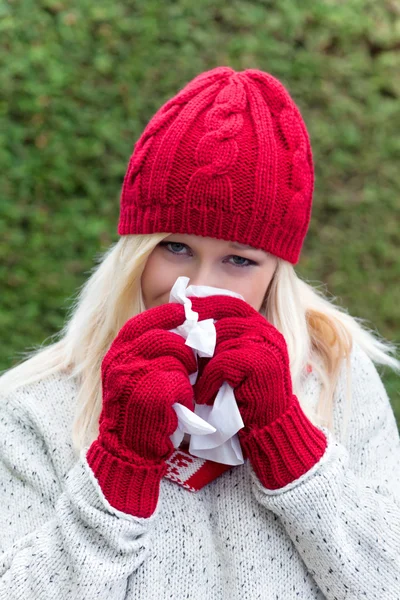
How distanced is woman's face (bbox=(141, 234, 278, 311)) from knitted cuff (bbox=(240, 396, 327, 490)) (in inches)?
16.6

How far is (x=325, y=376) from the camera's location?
7.75 feet

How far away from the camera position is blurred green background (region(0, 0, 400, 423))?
3.83 meters

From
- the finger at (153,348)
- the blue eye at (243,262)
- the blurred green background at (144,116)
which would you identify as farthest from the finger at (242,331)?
the blurred green background at (144,116)

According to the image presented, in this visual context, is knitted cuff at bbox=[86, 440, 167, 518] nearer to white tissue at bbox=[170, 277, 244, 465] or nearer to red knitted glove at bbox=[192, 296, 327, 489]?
white tissue at bbox=[170, 277, 244, 465]

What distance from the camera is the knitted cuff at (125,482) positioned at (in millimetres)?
1844

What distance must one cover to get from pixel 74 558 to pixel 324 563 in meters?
0.66

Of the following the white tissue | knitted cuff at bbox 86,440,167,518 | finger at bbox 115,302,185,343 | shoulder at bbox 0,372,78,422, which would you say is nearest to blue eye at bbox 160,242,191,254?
the white tissue

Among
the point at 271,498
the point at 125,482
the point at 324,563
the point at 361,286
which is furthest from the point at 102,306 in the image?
the point at 361,286

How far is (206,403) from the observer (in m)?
1.99

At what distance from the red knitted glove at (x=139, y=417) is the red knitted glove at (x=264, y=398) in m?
0.10

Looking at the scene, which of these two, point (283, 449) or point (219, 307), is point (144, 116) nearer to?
point (219, 307)

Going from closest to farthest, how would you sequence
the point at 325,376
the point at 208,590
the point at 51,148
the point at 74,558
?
the point at 74,558 < the point at 208,590 < the point at 325,376 < the point at 51,148

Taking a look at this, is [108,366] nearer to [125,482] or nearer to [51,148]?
[125,482]

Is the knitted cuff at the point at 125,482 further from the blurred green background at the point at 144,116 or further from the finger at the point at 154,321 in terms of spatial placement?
the blurred green background at the point at 144,116
